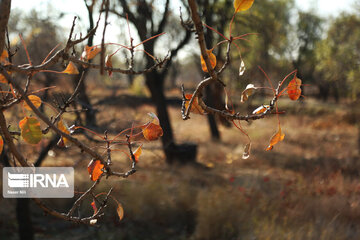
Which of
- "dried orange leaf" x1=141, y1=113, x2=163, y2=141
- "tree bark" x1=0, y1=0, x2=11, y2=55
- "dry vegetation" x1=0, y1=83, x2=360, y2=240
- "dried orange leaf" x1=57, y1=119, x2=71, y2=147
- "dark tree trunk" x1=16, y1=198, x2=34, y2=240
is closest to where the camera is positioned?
"tree bark" x1=0, y1=0, x2=11, y2=55

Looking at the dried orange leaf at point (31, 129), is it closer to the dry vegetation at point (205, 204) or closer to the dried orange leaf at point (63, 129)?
the dried orange leaf at point (63, 129)

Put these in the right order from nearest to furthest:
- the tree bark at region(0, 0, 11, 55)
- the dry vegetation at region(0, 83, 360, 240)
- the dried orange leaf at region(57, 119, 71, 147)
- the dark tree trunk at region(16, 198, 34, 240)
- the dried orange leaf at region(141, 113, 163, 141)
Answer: the tree bark at region(0, 0, 11, 55) < the dried orange leaf at region(141, 113, 163, 141) < the dried orange leaf at region(57, 119, 71, 147) < the dark tree trunk at region(16, 198, 34, 240) < the dry vegetation at region(0, 83, 360, 240)

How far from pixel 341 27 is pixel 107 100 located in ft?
34.6

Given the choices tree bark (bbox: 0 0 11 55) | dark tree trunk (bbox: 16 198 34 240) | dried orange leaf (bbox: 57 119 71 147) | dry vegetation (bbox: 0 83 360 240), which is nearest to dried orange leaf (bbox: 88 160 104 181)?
dried orange leaf (bbox: 57 119 71 147)

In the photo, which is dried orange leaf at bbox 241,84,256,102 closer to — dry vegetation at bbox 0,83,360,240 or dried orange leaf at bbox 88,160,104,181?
dried orange leaf at bbox 88,160,104,181

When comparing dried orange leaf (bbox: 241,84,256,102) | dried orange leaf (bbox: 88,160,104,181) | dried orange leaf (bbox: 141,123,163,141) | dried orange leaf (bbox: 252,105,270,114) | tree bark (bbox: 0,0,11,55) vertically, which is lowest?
dried orange leaf (bbox: 88,160,104,181)

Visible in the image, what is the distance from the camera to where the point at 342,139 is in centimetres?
1205

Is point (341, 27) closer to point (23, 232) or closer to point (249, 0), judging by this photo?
point (23, 232)

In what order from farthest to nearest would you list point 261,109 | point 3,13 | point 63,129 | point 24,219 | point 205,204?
point 205,204, point 24,219, point 63,129, point 261,109, point 3,13

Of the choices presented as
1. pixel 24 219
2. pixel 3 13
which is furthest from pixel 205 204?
pixel 3 13

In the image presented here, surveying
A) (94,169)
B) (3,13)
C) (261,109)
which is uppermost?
(3,13)

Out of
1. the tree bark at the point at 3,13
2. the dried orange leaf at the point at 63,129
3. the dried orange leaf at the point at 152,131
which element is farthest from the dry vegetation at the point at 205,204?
the tree bark at the point at 3,13

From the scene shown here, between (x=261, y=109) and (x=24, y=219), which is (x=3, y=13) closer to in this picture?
(x=261, y=109)

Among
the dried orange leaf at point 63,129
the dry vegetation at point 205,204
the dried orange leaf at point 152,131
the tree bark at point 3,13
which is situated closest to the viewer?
the tree bark at point 3,13
